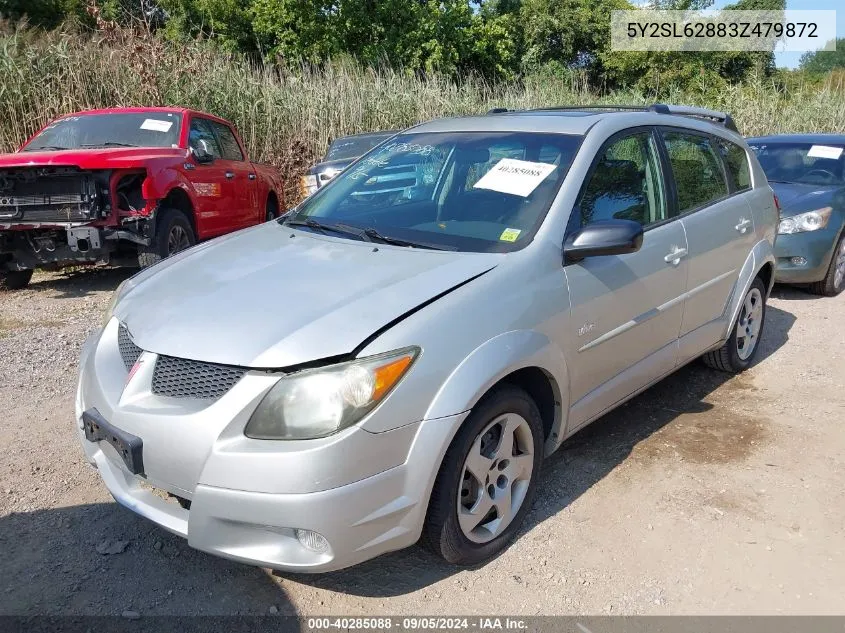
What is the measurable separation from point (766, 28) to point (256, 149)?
2285cm

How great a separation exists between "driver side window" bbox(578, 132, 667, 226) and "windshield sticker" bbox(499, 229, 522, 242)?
0.36m

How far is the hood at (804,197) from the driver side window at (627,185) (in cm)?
407

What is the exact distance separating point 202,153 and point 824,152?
668cm

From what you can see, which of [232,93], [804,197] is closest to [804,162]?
[804,197]

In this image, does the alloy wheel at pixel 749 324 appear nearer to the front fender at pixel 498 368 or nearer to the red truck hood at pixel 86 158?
the front fender at pixel 498 368

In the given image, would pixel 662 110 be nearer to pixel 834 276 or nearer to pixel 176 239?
pixel 834 276

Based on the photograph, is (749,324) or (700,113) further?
(749,324)

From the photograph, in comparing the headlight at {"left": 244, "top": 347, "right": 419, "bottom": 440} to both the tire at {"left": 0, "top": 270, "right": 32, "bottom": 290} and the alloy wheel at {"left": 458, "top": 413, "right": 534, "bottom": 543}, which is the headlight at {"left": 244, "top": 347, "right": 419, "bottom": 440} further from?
the tire at {"left": 0, "top": 270, "right": 32, "bottom": 290}

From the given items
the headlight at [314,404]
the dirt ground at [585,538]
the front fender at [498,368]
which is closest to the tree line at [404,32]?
the dirt ground at [585,538]

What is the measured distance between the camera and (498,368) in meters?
2.67

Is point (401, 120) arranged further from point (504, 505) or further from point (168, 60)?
point (504, 505)

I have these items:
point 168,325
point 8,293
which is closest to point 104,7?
point 8,293

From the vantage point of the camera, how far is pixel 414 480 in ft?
8.09

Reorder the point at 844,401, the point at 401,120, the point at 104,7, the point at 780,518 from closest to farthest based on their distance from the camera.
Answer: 1. the point at 780,518
2. the point at 844,401
3. the point at 401,120
4. the point at 104,7
